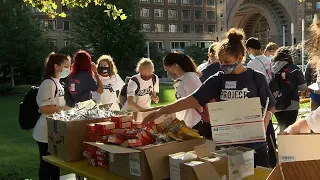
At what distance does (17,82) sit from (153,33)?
29727 mm

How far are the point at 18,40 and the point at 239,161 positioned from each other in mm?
29456

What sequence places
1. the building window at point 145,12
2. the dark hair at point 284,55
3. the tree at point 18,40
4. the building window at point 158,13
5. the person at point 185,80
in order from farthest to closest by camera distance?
the building window at point 158,13, the building window at point 145,12, the tree at point 18,40, the dark hair at point 284,55, the person at point 185,80

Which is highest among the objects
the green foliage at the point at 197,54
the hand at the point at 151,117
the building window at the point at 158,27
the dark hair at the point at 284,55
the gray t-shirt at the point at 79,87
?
the building window at the point at 158,27

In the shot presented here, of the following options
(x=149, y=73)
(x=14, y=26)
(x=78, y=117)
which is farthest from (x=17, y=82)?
(x=78, y=117)

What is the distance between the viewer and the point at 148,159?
2.76 meters

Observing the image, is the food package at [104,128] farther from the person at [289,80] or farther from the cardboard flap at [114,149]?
the person at [289,80]

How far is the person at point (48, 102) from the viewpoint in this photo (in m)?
4.62

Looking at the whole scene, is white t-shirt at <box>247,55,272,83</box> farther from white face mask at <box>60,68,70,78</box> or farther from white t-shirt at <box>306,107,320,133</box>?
white t-shirt at <box>306,107,320,133</box>

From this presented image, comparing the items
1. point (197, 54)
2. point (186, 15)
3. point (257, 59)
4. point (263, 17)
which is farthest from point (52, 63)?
point (263, 17)

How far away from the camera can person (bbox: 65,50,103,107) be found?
5164mm

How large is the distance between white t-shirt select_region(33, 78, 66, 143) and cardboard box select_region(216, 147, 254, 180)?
2556mm

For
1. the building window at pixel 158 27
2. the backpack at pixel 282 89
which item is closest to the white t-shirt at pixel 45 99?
the backpack at pixel 282 89

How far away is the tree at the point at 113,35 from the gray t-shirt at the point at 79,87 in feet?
92.3

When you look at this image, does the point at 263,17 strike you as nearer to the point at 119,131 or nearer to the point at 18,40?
the point at 18,40
